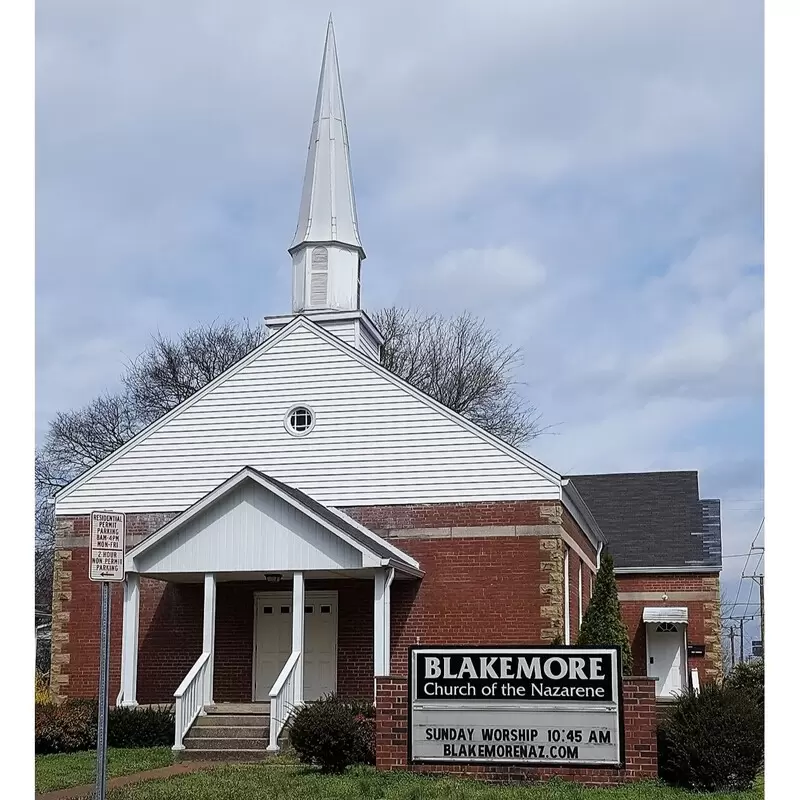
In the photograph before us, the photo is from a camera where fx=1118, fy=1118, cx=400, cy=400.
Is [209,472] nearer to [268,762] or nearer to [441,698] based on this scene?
[268,762]

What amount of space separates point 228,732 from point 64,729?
2453 millimetres

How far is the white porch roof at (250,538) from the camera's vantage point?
57.9ft

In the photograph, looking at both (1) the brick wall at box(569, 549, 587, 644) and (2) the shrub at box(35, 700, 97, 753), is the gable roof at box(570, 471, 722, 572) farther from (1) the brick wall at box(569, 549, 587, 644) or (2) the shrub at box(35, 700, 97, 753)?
(2) the shrub at box(35, 700, 97, 753)

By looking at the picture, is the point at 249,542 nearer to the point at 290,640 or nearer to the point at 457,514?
the point at 290,640

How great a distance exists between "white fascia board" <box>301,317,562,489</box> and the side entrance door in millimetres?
9710

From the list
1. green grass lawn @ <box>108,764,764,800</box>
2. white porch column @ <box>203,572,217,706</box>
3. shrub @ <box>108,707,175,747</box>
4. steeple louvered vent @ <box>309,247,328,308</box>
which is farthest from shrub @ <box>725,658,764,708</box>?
steeple louvered vent @ <box>309,247,328,308</box>

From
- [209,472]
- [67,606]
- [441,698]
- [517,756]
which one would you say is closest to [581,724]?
[517,756]

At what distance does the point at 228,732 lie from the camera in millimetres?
16625

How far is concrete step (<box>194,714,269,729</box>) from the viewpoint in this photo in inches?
663

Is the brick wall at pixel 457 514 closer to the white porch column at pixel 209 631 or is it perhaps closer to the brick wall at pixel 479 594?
the brick wall at pixel 479 594

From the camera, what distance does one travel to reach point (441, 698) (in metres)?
13.0

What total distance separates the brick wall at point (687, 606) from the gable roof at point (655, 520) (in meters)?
0.33
